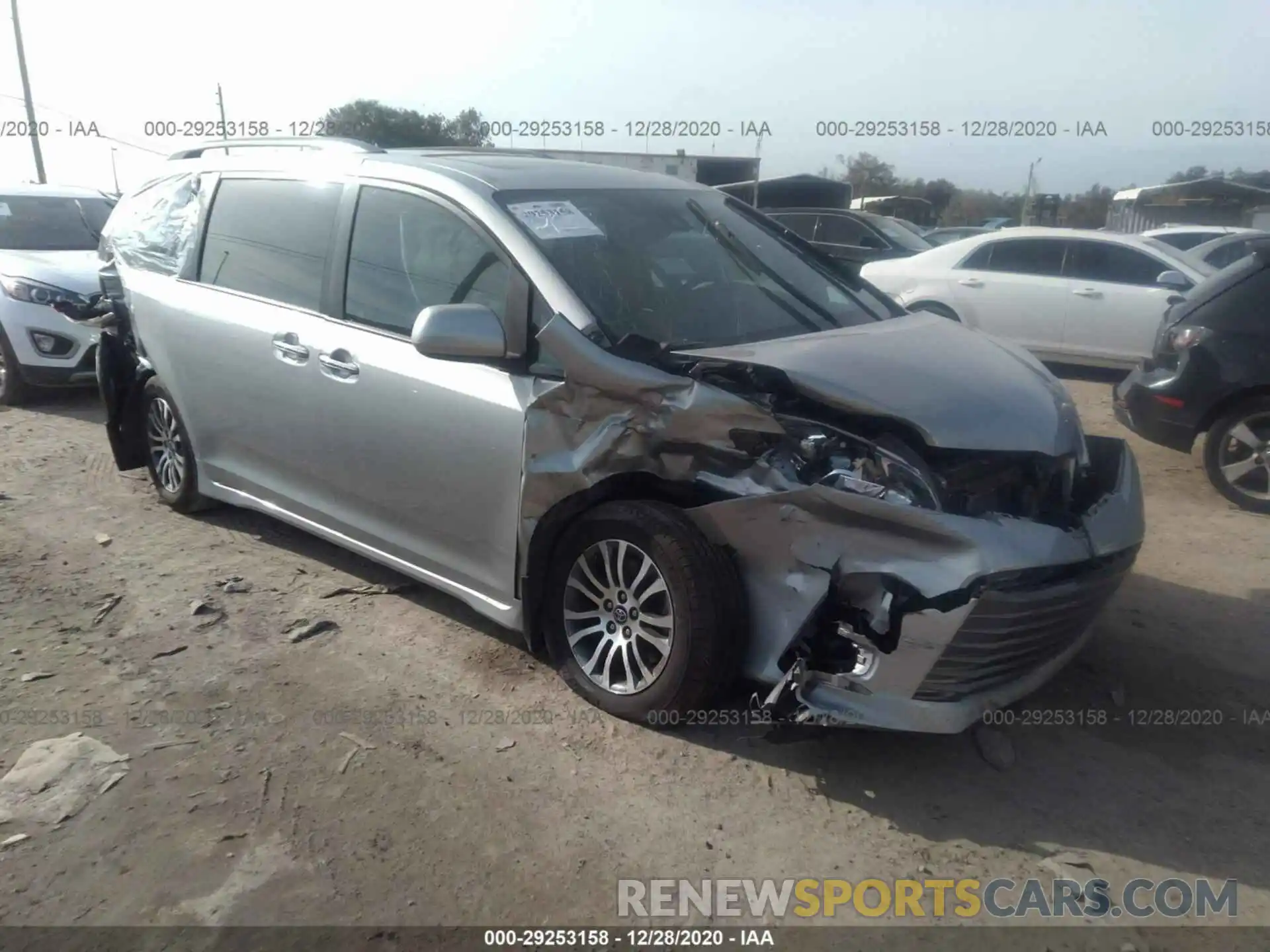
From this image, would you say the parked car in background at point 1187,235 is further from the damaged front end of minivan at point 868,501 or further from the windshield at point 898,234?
the damaged front end of minivan at point 868,501

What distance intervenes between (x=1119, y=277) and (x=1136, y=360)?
0.82 metres

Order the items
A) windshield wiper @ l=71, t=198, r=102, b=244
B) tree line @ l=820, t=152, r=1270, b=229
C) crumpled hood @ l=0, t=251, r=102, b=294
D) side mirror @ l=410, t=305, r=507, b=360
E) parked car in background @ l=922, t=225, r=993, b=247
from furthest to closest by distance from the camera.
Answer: tree line @ l=820, t=152, r=1270, b=229 < parked car in background @ l=922, t=225, r=993, b=247 < windshield wiper @ l=71, t=198, r=102, b=244 < crumpled hood @ l=0, t=251, r=102, b=294 < side mirror @ l=410, t=305, r=507, b=360

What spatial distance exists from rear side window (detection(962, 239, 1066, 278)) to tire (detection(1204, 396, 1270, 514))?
163 inches

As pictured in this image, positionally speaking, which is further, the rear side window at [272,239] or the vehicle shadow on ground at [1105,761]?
the rear side window at [272,239]

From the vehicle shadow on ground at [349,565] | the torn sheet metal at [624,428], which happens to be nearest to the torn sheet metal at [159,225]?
the vehicle shadow on ground at [349,565]

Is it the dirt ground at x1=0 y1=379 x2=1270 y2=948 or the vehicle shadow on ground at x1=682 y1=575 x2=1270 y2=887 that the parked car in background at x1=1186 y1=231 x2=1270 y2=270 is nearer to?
the dirt ground at x1=0 y1=379 x2=1270 y2=948

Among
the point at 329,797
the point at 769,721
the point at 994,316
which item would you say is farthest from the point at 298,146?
the point at 994,316

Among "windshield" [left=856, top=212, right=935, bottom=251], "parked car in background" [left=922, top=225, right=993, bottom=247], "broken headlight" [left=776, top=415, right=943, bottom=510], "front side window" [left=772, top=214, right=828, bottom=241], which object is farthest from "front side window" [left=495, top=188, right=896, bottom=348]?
"parked car in background" [left=922, top=225, right=993, bottom=247]

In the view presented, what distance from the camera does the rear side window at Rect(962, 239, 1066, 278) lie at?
9.88 meters

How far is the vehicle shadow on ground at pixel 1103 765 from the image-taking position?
299cm

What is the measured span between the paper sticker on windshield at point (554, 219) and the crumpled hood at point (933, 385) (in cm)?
73

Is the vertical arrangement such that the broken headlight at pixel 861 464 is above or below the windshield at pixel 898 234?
above

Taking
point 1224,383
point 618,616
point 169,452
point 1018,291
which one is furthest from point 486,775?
point 1018,291

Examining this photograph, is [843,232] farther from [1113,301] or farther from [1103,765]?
[1103,765]
